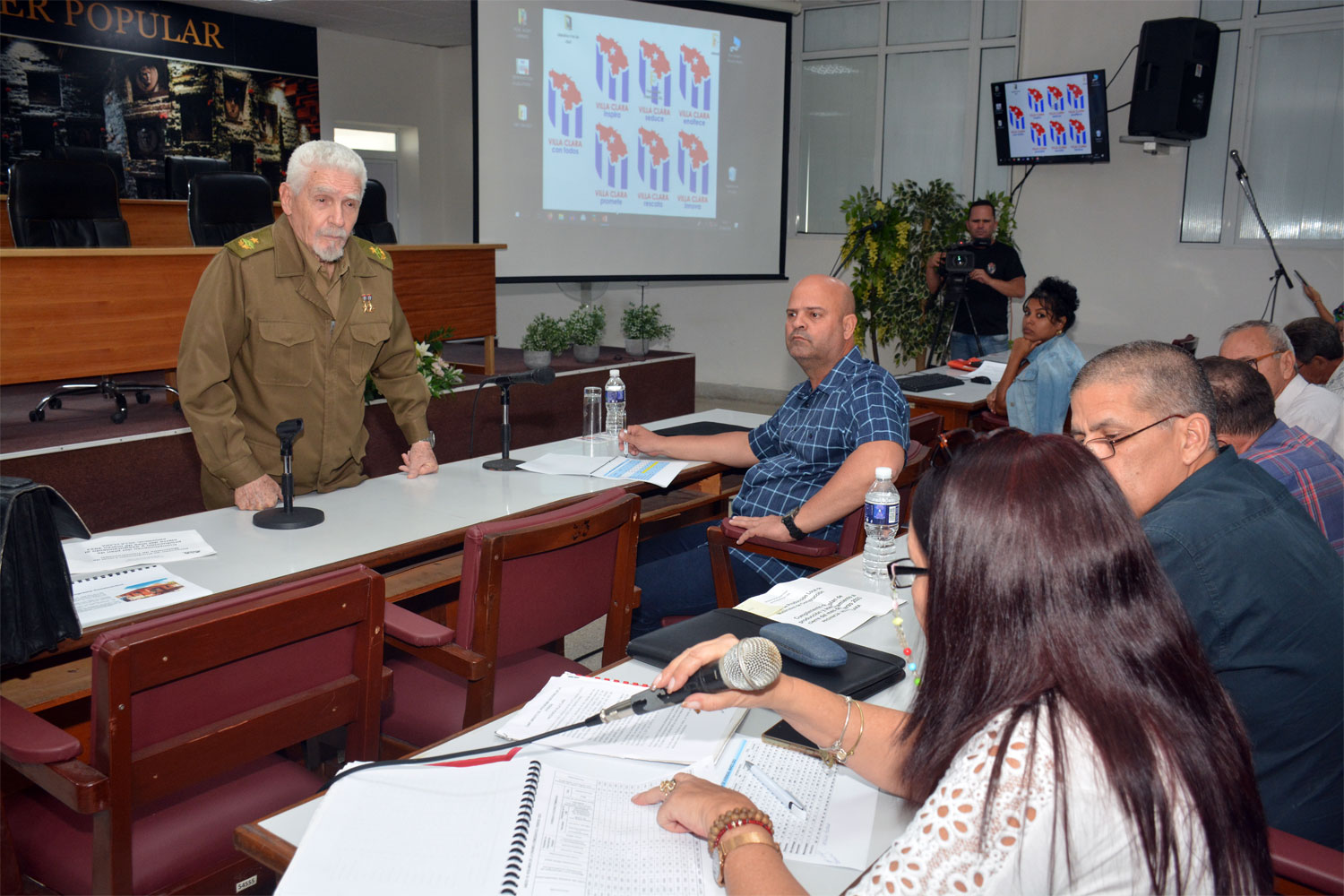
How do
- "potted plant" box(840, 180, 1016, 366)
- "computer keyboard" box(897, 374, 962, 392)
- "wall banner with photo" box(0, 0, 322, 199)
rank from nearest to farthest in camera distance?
"computer keyboard" box(897, 374, 962, 392) → "potted plant" box(840, 180, 1016, 366) → "wall banner with photo" box(0, 0, 322, 199)

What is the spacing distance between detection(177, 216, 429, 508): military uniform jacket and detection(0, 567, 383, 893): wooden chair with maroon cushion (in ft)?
3.52

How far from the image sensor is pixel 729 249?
6996mm

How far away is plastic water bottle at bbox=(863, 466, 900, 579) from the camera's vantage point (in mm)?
2268

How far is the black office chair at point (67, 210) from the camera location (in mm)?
5215

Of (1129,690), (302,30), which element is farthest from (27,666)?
(302,30)

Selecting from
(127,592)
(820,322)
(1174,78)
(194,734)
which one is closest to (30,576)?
(127,592)

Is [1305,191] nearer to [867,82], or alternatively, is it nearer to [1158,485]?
[867,82]

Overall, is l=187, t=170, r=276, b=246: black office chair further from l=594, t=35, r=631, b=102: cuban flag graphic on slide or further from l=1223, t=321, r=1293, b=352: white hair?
l=1223, t=321, r=1293, b=352: white hair

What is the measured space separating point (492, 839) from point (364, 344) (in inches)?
79.2

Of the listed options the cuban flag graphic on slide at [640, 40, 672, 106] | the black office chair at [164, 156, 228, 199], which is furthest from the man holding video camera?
the black office chair at [164, 156, 228, 199]

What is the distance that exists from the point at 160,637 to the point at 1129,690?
1.18 metres

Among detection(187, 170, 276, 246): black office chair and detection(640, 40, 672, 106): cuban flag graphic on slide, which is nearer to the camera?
detection(187, 170, 276, 246): black office chair

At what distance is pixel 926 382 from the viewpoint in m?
5.27

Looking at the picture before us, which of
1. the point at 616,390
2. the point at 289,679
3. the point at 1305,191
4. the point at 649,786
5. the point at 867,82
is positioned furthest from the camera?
the point at 867,82
